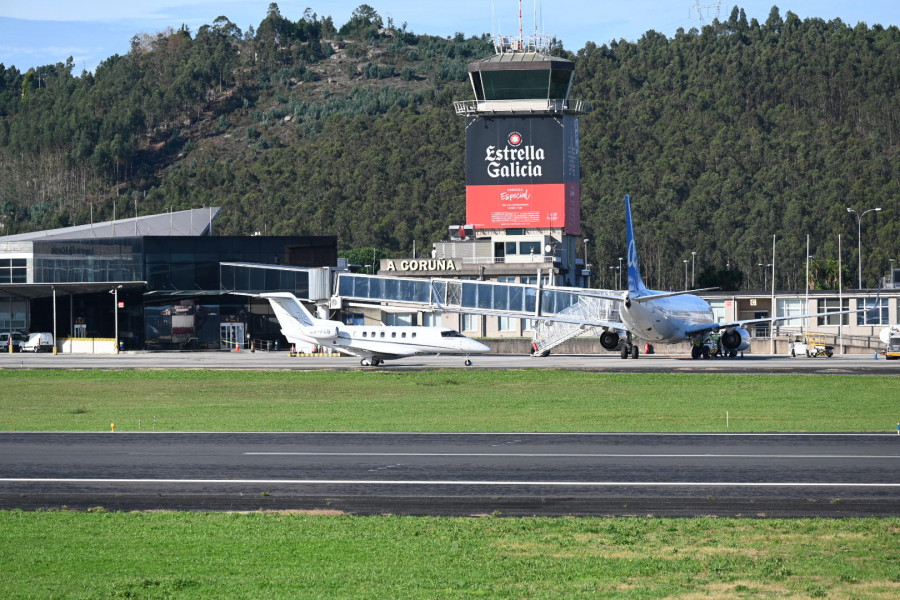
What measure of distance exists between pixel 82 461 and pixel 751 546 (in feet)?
52.5

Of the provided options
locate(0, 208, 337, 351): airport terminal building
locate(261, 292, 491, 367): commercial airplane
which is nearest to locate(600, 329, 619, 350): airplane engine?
locate(261, 292, 491, 367): commercial airplane

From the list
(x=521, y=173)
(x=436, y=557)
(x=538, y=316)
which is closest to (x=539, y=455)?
(x=436, y=557)

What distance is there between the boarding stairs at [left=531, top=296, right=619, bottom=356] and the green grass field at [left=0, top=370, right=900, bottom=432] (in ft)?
85.8

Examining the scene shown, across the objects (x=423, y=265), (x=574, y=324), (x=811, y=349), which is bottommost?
(x=811, y=349)


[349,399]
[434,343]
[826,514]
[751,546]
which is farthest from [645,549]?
[434,343]

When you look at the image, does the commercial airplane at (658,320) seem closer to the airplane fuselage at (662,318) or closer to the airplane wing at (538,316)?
the airplane fuselage at (662,318)

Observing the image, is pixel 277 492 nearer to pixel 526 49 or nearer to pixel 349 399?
pixel 349 399

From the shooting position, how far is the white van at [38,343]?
3962 inches

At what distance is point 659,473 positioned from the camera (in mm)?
23828

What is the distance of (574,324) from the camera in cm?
8706

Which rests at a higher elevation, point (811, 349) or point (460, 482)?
point (460, 482)

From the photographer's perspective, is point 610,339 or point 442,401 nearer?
point 442,401

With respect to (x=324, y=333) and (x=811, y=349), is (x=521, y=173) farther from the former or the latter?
(x=324, y=333)

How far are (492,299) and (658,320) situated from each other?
21.6 m
